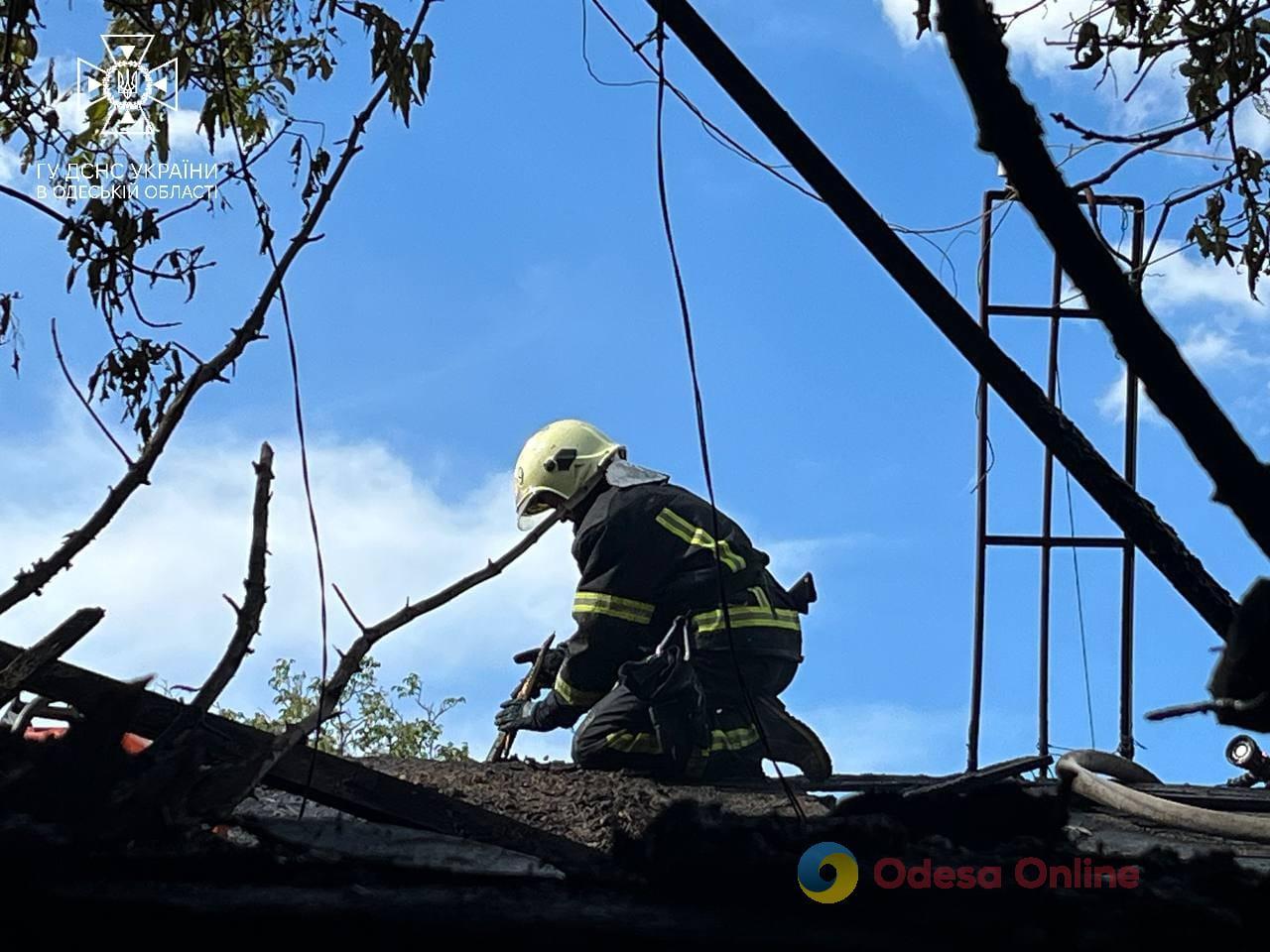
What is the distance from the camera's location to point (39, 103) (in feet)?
17.7

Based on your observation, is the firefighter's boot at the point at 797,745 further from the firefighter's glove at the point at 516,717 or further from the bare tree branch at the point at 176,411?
the bare tree branch at the point at 176,411

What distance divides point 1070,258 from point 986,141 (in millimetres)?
227

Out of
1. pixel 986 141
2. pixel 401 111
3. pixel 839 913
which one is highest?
pixel 401 111

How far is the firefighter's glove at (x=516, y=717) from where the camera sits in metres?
7.30

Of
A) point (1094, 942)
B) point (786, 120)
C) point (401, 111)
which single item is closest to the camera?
point (1094, 942)

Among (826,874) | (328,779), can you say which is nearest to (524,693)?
(328,779)

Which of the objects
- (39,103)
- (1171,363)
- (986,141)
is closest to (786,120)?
(986,141)

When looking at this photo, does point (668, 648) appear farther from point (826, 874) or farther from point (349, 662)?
point (826, 874)

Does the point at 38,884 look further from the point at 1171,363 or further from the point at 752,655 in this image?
the point at 752,655

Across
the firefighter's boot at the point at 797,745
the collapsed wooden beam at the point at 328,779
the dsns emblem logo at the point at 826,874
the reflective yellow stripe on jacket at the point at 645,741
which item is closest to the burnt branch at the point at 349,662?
the collapsed wooden beam at the point at 328,779

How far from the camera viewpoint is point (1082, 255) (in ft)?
7.56

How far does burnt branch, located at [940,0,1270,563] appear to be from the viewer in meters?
2.29

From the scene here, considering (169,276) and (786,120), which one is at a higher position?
(169,276)

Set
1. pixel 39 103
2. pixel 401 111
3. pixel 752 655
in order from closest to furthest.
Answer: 1. pixel 401 111
2. pixel 39 103
3. pixel 752 655
